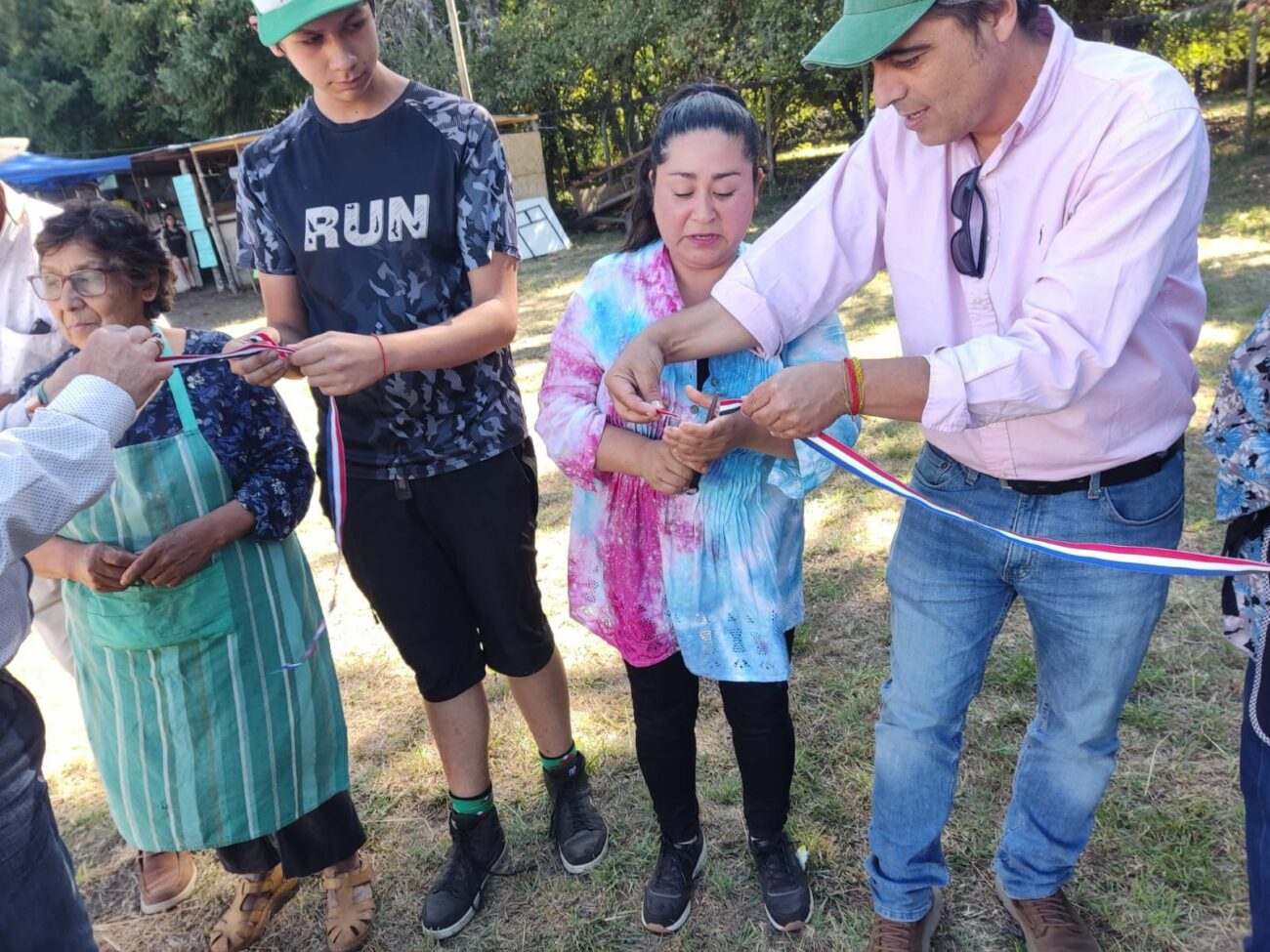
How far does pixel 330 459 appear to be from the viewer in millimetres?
2332

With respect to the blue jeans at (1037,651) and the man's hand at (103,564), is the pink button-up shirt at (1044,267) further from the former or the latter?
the man's hand at (103,564)

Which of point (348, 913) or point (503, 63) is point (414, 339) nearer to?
point (348, 913)

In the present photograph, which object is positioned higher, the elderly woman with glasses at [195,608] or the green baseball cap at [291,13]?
the green baseball cap at [291,13]

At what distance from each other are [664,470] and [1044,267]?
0.82 m

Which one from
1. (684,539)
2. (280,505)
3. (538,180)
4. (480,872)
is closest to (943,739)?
(684,539)

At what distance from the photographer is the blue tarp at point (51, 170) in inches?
639

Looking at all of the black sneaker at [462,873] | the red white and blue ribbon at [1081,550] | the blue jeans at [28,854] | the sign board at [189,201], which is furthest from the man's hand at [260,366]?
the sign board at [189,201]

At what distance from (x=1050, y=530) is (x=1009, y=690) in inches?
57.6

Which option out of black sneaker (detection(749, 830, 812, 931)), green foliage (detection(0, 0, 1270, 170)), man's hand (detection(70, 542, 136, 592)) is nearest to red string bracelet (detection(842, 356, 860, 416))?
black sneaker (detection(749, 830, 812, 931))

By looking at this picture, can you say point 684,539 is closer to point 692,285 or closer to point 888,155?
point 692,285

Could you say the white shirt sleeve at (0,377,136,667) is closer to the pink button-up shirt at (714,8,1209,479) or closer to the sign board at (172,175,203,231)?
the pink button-up shirt at (714,8,1209,479)

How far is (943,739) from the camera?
82.5 inches

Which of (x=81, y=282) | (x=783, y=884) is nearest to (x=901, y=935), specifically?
(x=783, y=884)

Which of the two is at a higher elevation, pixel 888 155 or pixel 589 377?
pixel 888 155
